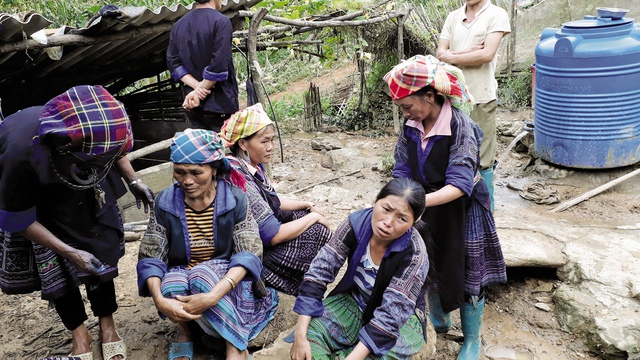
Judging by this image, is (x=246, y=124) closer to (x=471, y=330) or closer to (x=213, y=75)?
(x=213, y=75)

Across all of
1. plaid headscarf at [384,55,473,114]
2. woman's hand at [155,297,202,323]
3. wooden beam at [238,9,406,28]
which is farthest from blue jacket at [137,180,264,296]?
wooden beam at [238,9,406,28]

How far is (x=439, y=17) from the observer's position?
31.1 feet

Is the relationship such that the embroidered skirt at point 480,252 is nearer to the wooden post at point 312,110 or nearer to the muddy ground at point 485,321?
the muddy ground at point 485,321

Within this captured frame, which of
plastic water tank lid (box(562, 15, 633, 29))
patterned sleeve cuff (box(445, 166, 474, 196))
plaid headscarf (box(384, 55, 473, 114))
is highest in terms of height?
plaid headscarf (box(384, 55, 473, 114))

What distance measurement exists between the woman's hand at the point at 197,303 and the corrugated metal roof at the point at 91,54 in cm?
214

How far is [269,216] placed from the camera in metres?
2.85

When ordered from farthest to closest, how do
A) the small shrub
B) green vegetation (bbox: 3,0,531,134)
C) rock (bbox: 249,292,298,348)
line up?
green vegetation (bbox: 3,0,531,134) < the small shrub < rock (bbox: 249,292,298,348)

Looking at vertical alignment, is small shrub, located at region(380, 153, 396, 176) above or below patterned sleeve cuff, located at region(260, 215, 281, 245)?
below

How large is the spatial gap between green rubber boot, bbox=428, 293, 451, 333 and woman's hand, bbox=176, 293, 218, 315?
1264mm

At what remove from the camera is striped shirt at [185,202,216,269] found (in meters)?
2.55

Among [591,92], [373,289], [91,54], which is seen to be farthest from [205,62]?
[591,92]

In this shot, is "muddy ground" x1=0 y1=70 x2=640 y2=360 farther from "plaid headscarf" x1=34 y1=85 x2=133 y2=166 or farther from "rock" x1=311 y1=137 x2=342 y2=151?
"rock" x1=311 y1=137 x2=342 y2=151

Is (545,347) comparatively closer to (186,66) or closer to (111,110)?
(111,110)

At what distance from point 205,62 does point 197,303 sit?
2.34 metres
